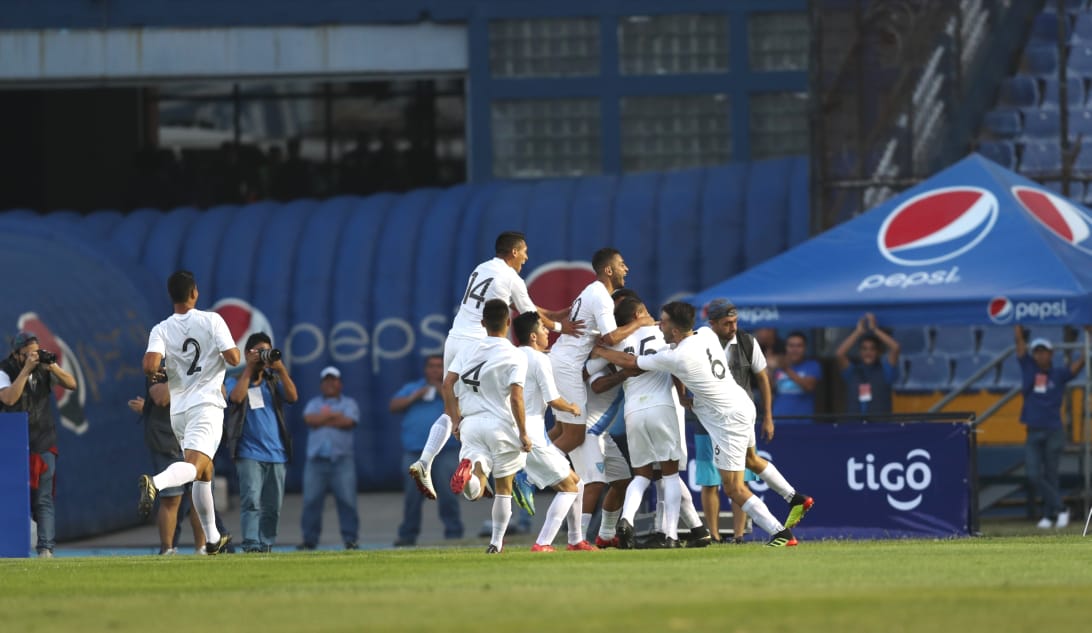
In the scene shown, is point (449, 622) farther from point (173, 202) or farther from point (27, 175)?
point (27, 175)

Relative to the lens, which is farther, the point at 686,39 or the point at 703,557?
the point at 686,39

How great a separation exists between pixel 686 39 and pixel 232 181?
28.0 ft

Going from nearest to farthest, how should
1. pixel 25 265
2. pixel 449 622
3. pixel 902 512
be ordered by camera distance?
pixel 449 622 → pixel 902 512 → pixel 25 265

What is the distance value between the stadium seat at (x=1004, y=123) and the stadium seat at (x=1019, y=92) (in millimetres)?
287

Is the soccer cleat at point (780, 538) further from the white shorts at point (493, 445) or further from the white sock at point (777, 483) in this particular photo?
the white shorts at point (493, 445)

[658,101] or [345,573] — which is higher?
[658,101]

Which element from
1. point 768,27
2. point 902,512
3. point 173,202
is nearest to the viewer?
point 902,512

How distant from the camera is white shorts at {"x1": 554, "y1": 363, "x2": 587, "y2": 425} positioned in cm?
1424

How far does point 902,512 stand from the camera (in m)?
16.8

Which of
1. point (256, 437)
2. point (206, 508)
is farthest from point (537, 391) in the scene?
point (256, 437)

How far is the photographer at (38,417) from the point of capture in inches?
651

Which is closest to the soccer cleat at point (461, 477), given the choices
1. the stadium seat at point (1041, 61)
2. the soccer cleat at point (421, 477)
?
the soccer cleat at point (421, 477)

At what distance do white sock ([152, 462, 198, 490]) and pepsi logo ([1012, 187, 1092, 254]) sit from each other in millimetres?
7801

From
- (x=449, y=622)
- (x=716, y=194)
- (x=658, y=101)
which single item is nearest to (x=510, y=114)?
(x=658, y=101)
